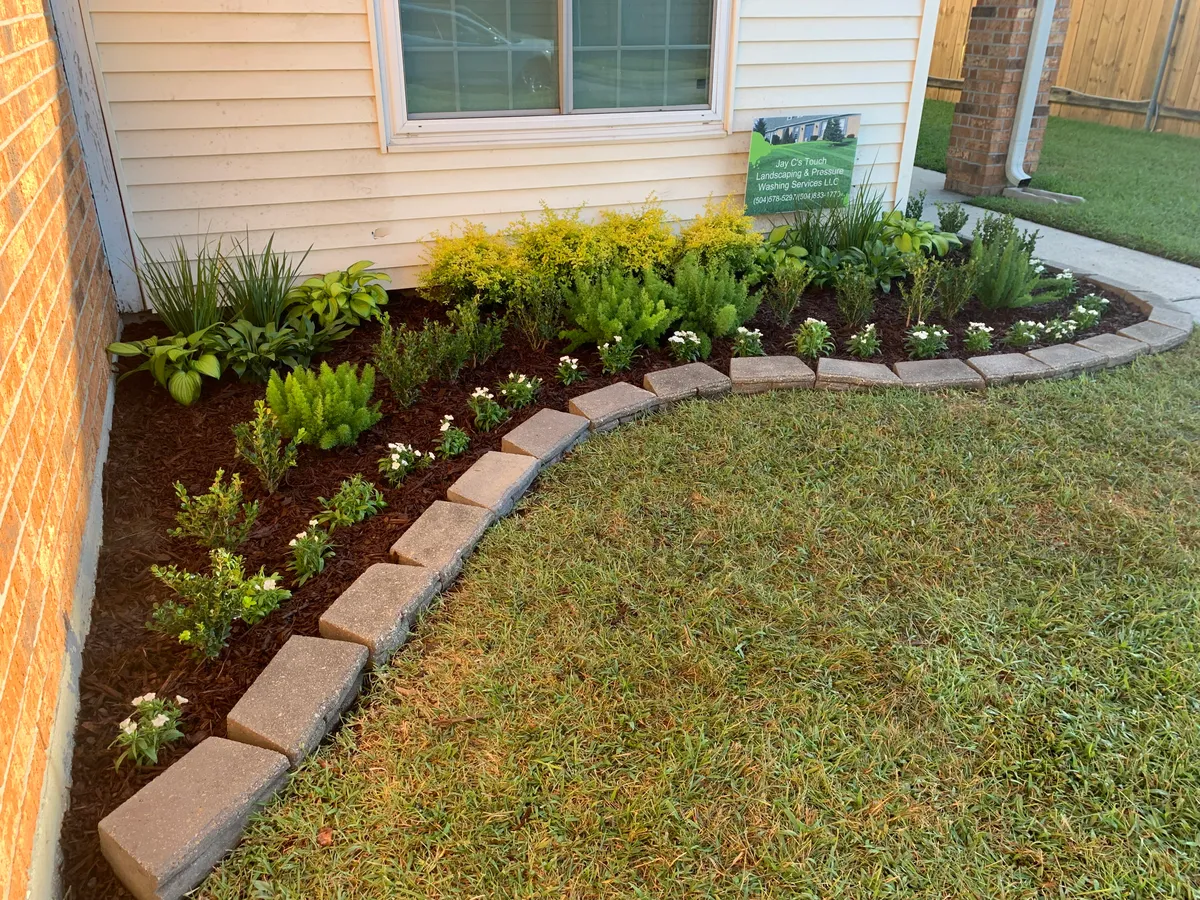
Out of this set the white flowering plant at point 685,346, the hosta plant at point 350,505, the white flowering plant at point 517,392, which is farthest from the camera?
the white flowering plant at point 685,346

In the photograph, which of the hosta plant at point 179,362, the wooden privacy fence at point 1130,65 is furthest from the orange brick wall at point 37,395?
the wooden privacy fence at point 1130,65

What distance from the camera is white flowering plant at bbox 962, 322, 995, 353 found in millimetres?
4062

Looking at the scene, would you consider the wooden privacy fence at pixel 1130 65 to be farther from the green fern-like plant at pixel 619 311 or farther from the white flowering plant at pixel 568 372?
the white flowering plant at pixel 568 372

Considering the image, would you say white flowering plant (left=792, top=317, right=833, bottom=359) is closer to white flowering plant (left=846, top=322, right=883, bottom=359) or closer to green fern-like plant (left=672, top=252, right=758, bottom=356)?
white flowering plant (left=846, top=322, right=883, bottom=359)

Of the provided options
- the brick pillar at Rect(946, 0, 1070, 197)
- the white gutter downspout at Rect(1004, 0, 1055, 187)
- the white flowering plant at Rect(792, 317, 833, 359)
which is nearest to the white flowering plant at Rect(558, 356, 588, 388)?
the white flowering plant at Rect(792, 317, 833, 359)

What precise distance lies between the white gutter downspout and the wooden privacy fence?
10.0 ft

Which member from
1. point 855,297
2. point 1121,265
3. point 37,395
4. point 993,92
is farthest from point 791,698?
point 993,92

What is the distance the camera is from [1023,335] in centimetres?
410

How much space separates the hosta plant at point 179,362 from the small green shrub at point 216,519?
871mm

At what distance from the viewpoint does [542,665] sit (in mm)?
2225

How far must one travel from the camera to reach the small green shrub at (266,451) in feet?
9.12

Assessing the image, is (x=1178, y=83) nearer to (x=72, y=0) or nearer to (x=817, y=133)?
(x=817, y=133)

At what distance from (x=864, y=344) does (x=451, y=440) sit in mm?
2034

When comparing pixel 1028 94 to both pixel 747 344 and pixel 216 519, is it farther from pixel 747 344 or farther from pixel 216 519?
pixel 216 519
